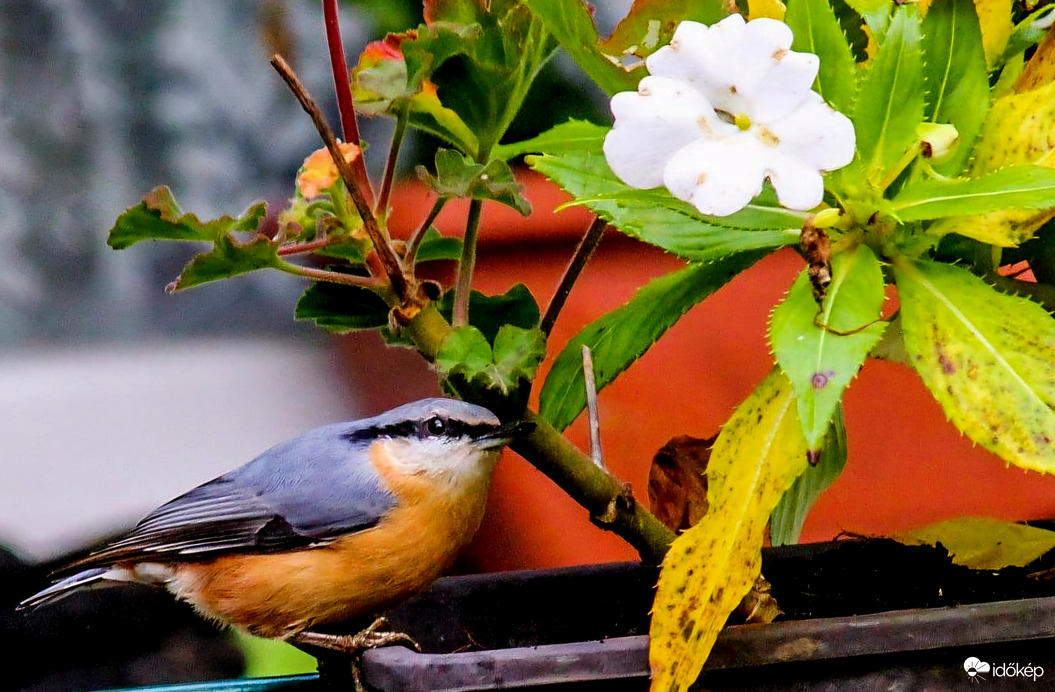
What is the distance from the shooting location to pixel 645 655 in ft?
1.41

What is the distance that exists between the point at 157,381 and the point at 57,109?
388 mm

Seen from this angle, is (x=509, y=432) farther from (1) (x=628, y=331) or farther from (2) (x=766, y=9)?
(2) (x=766, y=9)

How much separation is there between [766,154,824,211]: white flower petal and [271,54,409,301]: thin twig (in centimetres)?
19

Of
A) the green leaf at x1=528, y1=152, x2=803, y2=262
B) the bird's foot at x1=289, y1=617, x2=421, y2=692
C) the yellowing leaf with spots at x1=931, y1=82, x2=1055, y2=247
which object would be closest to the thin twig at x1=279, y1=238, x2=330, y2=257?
the green leaf at x1=528, y1=152, x2=803, y2=262

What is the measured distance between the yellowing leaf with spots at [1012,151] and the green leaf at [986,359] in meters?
0.02

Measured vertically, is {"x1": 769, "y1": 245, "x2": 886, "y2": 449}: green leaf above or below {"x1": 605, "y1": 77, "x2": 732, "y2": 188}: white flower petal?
below

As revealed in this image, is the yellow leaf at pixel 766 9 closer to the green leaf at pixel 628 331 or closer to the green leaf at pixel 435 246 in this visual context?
the green leaf at pixel 628 331

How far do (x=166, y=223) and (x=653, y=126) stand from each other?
0.82 ft

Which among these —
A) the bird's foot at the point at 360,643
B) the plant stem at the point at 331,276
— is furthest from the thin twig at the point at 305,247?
the bird's foot at the point at 360,643

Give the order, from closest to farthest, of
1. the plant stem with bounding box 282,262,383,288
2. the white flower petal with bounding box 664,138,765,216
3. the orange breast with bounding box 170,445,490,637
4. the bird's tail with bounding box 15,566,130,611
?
the white flower petal with bounding box 664,138,765,216 → the plant stem with bounding box 282,262,383,288 → the orange breast with bounding box 170,445,490,637 → the bird's tail with bounding box 15,566,130,611

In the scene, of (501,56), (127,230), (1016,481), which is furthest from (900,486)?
(127,230)

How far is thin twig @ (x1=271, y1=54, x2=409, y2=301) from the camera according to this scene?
40cm

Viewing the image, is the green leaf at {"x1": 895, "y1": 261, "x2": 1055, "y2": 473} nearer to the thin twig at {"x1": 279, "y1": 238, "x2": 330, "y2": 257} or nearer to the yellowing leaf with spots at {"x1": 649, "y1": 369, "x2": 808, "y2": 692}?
the yellowing leaf with spots at {"x1": 649, "y1": 369, "x2": 808, "y2": 692}

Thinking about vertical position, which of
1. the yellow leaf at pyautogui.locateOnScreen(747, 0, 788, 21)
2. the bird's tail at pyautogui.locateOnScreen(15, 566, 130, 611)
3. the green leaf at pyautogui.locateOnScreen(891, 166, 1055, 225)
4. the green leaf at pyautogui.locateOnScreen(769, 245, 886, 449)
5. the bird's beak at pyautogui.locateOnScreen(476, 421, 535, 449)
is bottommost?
the bird's tail at pyautogui.locateOnScreen(15, 566, 130, 611)
